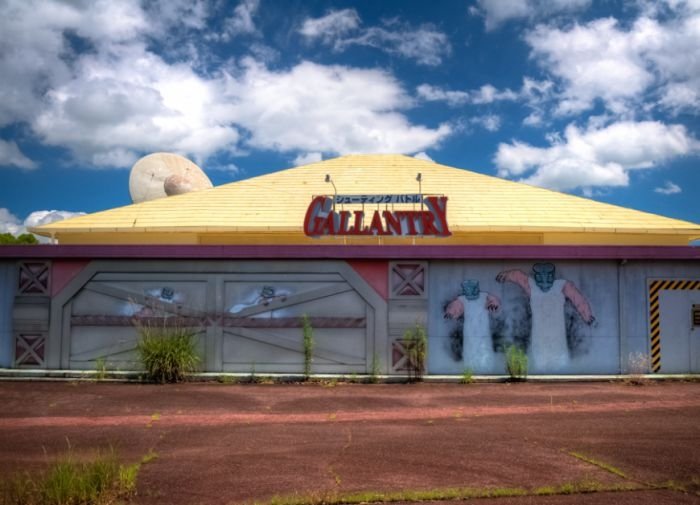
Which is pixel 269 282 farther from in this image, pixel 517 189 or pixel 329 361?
pixel 517 189

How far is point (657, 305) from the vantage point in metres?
15.2

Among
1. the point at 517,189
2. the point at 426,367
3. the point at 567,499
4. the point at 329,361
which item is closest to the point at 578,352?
the point at 426,367

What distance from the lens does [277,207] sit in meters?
22.8

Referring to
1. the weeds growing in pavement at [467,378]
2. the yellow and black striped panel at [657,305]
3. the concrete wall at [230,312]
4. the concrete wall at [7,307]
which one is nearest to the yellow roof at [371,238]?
the concrete wall at [230,312]

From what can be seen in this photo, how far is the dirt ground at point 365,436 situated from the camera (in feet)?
21.8

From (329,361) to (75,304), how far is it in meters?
6.54

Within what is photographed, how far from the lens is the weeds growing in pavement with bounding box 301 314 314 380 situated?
48.4ft

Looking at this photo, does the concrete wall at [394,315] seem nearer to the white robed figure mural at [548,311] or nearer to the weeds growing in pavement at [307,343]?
the white robed figure mural at [548,311]

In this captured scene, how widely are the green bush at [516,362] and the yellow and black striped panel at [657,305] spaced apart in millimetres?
3244

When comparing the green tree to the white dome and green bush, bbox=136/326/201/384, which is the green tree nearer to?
the white dome

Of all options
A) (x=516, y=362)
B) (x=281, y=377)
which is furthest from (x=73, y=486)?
(x=516, y=362)

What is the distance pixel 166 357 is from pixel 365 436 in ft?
22.2

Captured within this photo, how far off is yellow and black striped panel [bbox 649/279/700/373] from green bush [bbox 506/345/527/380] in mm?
3244

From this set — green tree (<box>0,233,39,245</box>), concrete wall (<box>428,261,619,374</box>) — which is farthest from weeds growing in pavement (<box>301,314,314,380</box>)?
green tree (<box>0,233,39,245</box>)
